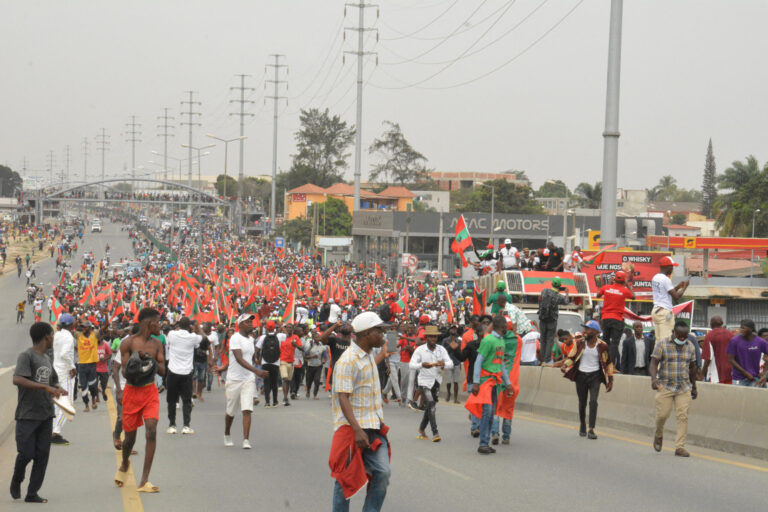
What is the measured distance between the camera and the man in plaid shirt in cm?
1147

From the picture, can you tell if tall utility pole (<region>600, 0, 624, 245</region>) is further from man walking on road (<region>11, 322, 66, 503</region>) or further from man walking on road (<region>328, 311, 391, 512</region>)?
man walking on road (<region>328, 311, 391, 512</region>)

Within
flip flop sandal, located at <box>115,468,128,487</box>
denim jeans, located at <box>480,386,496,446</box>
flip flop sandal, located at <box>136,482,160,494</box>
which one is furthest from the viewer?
denim jeans, located at <box>480,386,496,446</box>

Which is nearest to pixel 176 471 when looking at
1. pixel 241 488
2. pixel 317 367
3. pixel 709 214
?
pixel 241 488

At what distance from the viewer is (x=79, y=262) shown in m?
93.2

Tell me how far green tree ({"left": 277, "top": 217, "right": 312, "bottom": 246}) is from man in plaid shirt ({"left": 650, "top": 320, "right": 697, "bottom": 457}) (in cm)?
9800

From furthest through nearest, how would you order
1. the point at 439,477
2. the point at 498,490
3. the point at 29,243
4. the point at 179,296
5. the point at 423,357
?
the point at 29,243, the point at 179,296, the point at 423,357, the point at 439,477, the point at 498,490

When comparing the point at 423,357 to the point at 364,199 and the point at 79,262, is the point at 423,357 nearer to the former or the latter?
the point at 79,262

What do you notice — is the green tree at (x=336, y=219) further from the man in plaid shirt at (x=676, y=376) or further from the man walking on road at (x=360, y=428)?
the man walking on road at (x=360, y=428)

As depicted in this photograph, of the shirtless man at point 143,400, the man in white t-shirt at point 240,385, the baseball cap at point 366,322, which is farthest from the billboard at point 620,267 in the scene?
the baseball cap at point 366,322

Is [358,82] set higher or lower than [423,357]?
higher

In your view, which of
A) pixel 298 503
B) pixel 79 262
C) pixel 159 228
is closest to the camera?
pixel 298 503

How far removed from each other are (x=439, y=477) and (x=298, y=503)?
1.88 meters

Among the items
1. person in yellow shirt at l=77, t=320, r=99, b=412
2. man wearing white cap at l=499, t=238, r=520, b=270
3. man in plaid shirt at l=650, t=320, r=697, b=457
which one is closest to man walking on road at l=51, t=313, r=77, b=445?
person in yellow shirt at l=77, t=320, r=99, b=412

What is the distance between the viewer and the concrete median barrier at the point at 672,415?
38.3ft
